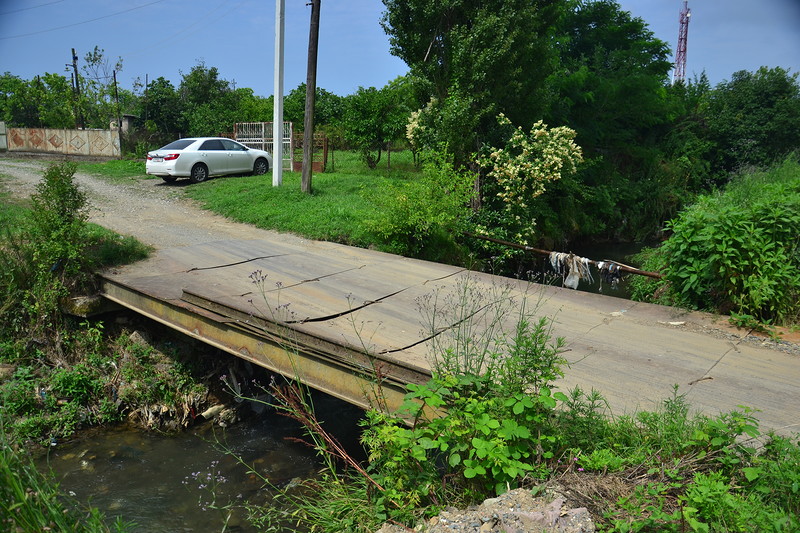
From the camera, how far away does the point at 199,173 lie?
17016 millimetres

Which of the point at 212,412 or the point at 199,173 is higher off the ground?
the point at 199,173

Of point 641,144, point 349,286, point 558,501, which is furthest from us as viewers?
point 641,144

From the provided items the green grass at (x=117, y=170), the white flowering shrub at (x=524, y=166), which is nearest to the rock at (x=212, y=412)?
the white flowering shrub at (x=524, y=166)

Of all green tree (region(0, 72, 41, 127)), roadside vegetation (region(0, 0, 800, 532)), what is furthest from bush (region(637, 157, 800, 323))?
green tree (region(0, 72, 41, 127))

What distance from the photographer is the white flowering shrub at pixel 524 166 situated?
13.1 metres

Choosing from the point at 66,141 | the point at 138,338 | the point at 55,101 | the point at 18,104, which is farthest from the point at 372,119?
the point at 18,104

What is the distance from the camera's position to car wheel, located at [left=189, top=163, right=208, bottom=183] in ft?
55.2

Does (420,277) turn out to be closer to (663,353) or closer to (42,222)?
(663,353)

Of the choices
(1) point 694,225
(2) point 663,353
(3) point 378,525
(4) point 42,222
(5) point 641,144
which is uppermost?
(5) point 641,144

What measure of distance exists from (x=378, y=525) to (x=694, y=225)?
516 centimetres

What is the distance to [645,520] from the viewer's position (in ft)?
9.74

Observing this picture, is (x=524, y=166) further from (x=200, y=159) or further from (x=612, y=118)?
(x=612, y=118)

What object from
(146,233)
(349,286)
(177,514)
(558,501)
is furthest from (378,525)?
(146,233)

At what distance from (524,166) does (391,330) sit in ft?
28.4
